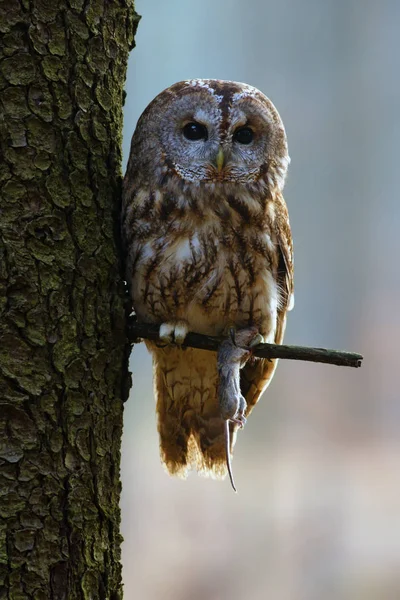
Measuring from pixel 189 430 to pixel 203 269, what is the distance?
0.44 metres

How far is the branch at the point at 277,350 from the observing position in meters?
1.15

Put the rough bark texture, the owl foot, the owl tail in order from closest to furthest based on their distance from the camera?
1. the rough bark texture
2. the owl foot
3. the owl tail

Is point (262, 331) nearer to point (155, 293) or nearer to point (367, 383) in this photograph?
point (155, 293)

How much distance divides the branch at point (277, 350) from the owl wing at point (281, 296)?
25 cm

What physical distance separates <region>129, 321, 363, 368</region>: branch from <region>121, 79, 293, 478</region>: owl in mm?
53

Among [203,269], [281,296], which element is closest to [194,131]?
[203,269]

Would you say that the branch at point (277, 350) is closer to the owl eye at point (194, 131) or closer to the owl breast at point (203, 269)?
the owl breast at point (203, 269)

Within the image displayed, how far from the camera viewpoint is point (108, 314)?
4.16ft

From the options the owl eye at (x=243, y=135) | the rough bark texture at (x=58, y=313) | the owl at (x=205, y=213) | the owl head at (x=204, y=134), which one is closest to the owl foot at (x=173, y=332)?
the owl at (x=205, y=213)

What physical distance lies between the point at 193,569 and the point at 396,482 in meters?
0.99

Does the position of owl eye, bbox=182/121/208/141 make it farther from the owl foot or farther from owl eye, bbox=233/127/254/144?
the owl foot

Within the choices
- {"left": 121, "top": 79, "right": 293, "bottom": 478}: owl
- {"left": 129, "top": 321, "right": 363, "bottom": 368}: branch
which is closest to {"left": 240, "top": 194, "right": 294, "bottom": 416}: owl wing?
{"left": 121, "top": 79, "right": 293, "bottom": 478}: owl

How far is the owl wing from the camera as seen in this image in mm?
1558

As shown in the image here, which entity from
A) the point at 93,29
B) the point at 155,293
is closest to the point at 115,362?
the point at 155,293
